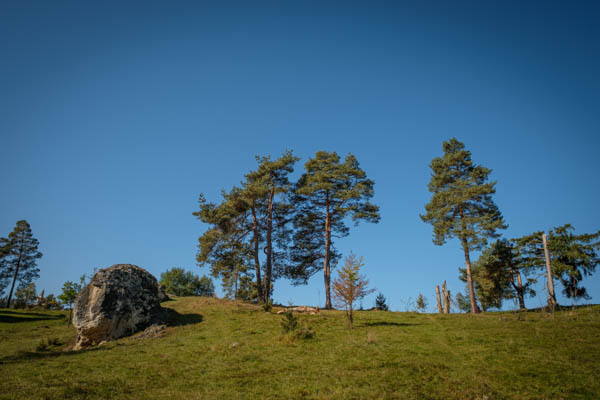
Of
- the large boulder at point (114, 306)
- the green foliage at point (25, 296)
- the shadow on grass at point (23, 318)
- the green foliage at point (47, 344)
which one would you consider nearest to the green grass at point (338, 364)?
the green foliage at point (47, 344)

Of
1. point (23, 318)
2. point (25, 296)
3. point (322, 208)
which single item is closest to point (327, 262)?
point (322, 208)

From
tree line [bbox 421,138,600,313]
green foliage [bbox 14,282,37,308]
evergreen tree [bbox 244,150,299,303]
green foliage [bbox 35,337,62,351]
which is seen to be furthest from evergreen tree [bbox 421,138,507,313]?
green foliage [bbox 14,282,37,308]

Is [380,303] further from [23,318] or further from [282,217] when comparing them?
[23,318]

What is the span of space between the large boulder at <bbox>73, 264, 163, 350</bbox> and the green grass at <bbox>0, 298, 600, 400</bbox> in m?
1.87

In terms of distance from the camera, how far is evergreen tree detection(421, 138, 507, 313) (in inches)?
1168

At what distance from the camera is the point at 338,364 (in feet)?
40.4

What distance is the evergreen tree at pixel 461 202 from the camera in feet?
97.3

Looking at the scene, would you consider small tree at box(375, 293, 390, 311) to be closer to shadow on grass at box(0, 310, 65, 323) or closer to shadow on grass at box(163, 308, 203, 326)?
shadow on grass at box(163, 308, 203, 326)

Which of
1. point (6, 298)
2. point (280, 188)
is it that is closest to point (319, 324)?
point (280, 188)

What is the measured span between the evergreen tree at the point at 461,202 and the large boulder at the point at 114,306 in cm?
2667

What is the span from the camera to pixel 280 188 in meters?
33.8

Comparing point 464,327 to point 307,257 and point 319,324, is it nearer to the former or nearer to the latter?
point 319,324

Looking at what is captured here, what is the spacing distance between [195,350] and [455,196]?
87.3 feet

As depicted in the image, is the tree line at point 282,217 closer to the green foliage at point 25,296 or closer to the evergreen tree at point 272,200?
the evergreen tree at point 272,200
